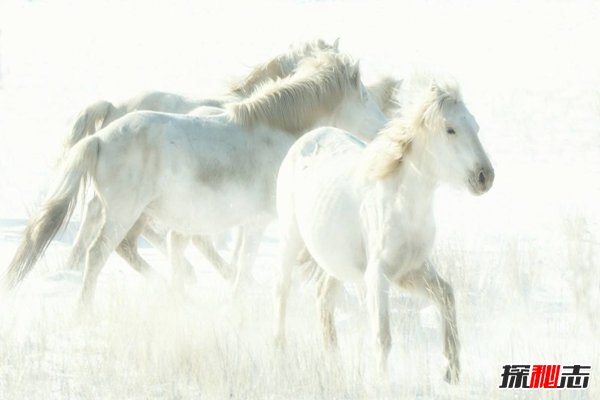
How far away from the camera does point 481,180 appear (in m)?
4.44

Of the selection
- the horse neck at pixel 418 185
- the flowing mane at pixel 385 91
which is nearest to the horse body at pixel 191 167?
the horse neck at pixel 418 185

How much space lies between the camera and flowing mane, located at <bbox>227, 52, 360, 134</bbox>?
7.10 meters

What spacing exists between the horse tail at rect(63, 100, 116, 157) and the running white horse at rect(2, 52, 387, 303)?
4.59 ft

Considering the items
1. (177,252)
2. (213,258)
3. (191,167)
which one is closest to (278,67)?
(213,258)

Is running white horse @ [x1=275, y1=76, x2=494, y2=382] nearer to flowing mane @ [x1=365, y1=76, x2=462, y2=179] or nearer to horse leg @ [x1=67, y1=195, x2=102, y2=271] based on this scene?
flowing mane @ [x1=365, y1=76, x2=462, y2=179]

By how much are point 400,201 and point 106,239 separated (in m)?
2.55

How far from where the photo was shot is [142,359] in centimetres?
484

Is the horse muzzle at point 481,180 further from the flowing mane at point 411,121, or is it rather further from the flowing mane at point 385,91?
the flowing mane at point 385,91

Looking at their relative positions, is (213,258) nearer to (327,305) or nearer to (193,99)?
(193,99)

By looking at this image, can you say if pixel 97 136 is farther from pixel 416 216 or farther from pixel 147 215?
pixel 416 216

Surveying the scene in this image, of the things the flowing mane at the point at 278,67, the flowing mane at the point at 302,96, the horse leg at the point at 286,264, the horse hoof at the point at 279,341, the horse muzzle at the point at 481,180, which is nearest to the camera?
the horse muzzle at the point at 481,180

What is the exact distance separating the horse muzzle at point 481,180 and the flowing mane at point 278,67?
158 inches

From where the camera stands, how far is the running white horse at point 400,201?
455cm

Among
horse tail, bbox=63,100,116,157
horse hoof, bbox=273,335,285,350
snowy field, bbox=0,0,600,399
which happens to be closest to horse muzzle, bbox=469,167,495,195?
snowy field, bbox=0,0,600,399
